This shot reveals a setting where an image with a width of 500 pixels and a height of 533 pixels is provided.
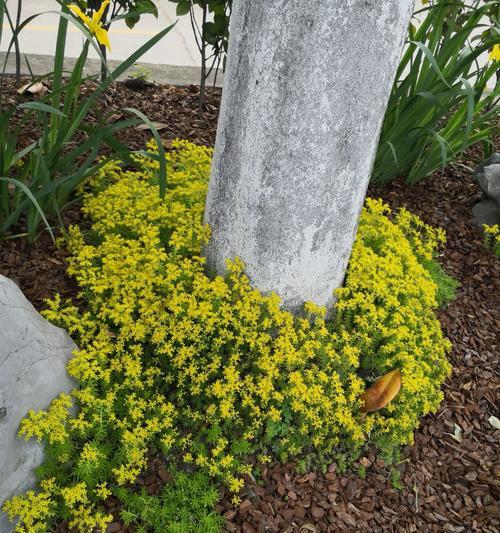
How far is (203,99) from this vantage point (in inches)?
166

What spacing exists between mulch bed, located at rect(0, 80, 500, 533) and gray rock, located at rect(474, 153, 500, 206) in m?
0.33

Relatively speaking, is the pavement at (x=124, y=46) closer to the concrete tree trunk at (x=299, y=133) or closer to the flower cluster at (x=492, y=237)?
the flower cluster at (x=492, y=237)

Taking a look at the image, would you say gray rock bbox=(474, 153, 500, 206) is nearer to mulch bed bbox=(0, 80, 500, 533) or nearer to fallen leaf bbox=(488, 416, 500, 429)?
mulch bed bbox=(0, 80, 500, 533)

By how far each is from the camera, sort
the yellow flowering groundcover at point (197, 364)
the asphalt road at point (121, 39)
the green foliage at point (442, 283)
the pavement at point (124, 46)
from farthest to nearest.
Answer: the asphalt road at point (121, 39), the pavement at point (124, 46), the green foliage at point (442, 283), the yellow flowering groundcover at point (197, 364)

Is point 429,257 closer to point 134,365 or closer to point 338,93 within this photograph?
point 338,93

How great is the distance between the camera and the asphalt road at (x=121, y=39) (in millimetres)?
6227

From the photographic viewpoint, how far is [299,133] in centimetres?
208

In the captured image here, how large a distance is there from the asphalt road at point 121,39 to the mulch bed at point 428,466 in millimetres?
3101

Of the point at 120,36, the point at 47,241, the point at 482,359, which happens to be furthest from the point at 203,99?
the point at 120,36

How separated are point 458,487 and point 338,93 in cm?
159

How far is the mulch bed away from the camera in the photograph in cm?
216

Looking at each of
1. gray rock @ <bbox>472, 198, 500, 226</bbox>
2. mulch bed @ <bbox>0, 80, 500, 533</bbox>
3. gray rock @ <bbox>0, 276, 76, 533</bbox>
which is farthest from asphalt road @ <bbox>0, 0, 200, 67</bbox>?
gray rock @ <bbox>0, 276, 76, 533</bbox>

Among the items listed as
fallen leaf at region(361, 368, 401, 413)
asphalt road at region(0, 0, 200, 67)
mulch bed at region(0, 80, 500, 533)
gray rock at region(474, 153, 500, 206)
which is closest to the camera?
mulch bed at region(0, 80, 500, 533)

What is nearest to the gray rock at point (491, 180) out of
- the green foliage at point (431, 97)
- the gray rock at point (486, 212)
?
the gray rock at point (486, 212)
